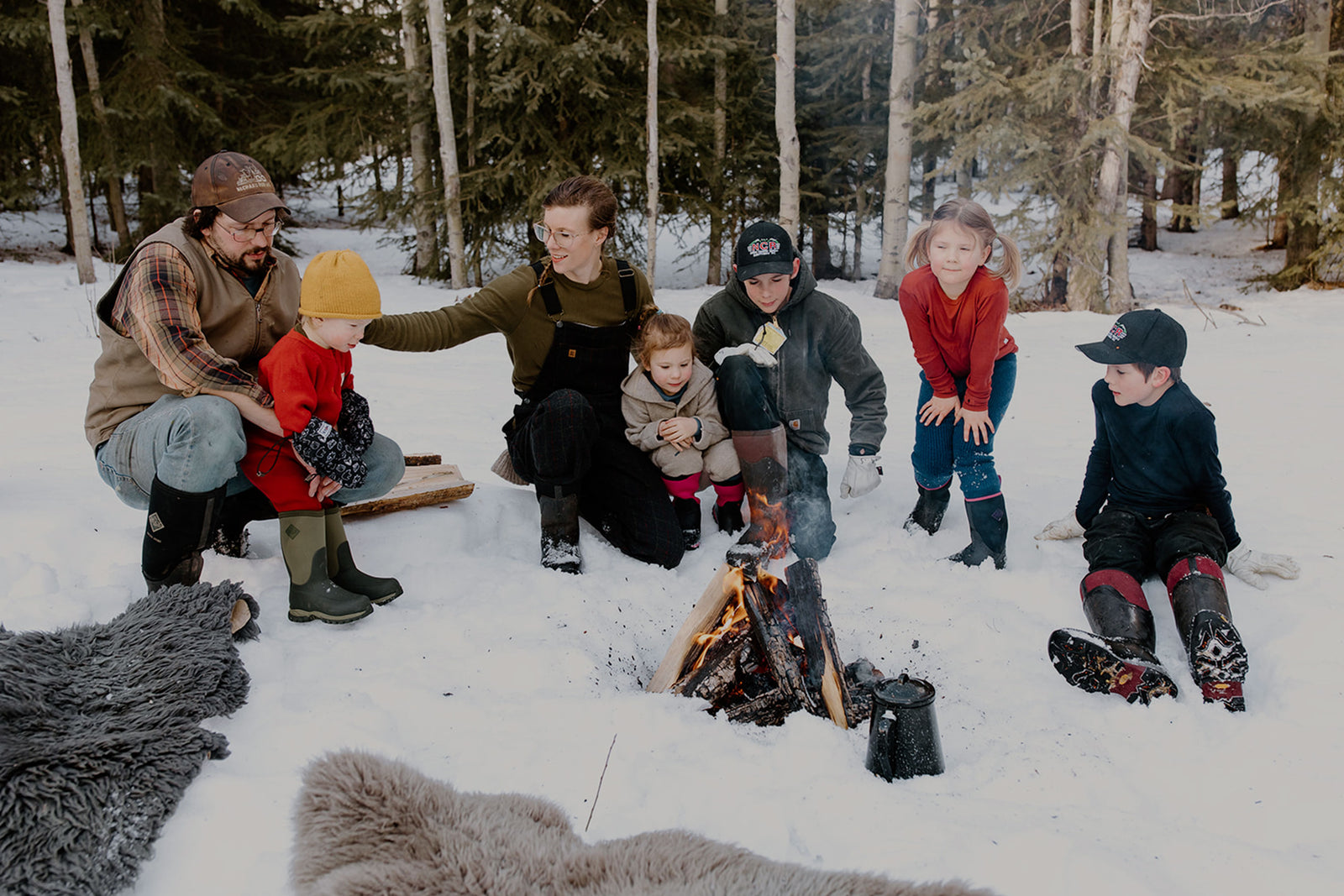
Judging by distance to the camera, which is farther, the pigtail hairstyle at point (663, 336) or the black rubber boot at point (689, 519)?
the black rubber boot at point (689, 519)

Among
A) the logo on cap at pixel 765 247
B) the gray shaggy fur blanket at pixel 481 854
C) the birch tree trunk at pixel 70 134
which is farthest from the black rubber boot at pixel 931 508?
the birch tree trunk at pixel 70 134

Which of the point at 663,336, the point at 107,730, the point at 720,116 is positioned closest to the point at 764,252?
the point at 663,336

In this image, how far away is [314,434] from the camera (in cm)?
271

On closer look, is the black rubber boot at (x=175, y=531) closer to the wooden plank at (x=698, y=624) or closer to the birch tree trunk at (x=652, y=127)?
the wooden plank at (x=698, y=624)

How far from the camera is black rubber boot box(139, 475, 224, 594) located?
2.59 metres

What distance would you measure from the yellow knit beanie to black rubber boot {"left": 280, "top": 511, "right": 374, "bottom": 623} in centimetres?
69

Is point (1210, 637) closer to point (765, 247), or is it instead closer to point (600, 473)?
point (765, 247)

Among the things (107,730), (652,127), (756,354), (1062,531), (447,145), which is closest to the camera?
(107,730)

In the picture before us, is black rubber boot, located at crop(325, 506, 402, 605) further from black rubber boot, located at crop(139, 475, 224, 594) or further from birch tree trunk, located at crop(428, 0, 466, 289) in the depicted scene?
birch tree trunk, located at crop(428, 0, 466, 289)

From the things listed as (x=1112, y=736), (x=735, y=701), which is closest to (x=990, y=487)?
(x=1112, y=736)

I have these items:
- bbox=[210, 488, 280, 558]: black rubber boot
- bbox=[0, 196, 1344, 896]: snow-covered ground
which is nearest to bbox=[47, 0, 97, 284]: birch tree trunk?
bbox=[0, 196, 1344, 896]: snow-covered ground

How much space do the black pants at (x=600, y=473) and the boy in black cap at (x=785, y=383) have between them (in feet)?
1.35

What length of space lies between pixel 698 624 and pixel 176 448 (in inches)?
66.9

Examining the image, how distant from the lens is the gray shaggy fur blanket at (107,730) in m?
1.74
